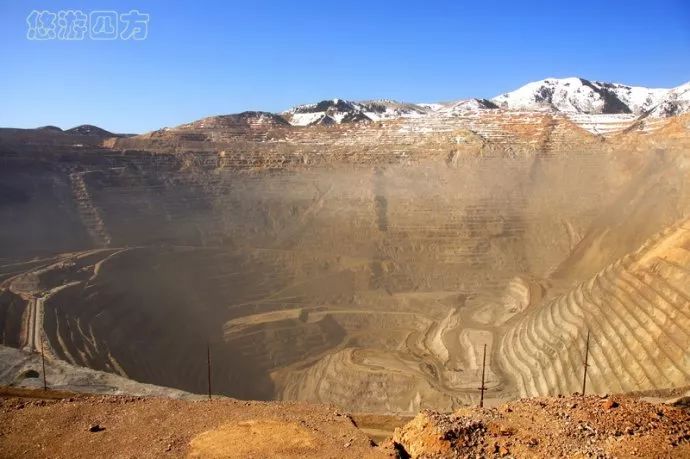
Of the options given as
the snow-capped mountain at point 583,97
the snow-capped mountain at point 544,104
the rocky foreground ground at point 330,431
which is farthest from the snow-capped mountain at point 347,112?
the rocky foreground ground at point 330,431

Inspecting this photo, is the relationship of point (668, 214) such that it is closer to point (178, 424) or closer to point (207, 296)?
point (207, 296)

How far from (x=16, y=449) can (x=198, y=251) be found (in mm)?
29051

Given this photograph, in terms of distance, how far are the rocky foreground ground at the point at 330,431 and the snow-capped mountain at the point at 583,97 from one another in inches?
3169

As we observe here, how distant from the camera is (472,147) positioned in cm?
4722

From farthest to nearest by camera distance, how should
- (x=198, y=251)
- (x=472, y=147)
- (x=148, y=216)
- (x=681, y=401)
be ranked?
1. (x=472, y=147)
2. (x=148, y=216)
3. (x=198, y=251)
4. (x=681, y=401)

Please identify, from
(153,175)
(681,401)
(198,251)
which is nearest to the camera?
(681,401)

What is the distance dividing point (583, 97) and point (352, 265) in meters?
68.7

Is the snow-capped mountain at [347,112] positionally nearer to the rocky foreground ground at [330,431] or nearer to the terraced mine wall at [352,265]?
the terraced mine wall at [352,265]

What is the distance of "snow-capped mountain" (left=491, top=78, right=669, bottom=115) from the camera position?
84375mm

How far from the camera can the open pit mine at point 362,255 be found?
854 inches

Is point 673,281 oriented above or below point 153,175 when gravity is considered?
below

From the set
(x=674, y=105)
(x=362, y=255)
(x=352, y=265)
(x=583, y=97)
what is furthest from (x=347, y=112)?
(x=583, y=97)

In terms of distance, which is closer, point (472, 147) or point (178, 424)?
point (178, 424)

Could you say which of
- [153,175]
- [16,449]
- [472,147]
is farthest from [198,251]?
[16,449]
